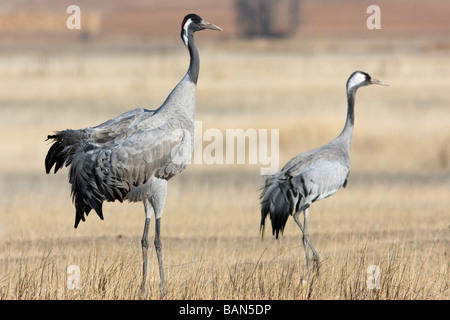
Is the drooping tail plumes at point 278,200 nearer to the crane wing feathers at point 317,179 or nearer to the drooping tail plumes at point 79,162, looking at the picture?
the crane wing feathers at point 317,179

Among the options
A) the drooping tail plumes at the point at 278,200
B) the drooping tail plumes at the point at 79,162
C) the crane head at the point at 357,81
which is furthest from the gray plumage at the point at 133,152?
the crane head at the point at 357,81

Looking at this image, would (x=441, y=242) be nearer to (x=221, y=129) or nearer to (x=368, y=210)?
(x=368, y=210)

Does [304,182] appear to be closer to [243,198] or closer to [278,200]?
[278,200]

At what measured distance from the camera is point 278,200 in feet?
29.9

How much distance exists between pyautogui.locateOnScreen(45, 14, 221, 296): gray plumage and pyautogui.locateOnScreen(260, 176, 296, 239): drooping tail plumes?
62.5 inches

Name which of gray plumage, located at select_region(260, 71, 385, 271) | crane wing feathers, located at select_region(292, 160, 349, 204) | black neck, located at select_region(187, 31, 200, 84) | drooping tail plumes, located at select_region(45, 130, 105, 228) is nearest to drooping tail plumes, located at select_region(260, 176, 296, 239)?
gray plumage, located at select_region(260, 71, 385, 271)

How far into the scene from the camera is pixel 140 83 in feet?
89.7

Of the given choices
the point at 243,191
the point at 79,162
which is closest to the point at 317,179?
the point at 79,162

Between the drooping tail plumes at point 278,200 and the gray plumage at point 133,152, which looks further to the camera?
the drooping tail plumes at point 278,200

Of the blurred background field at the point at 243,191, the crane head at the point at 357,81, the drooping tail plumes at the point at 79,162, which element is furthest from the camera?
the crane head at the point at 357,81

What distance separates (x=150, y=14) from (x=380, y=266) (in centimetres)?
8258

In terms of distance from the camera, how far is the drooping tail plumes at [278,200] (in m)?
9.06

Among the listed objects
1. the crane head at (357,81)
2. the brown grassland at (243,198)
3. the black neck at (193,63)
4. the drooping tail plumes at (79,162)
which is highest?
the black neck at (193,63)
